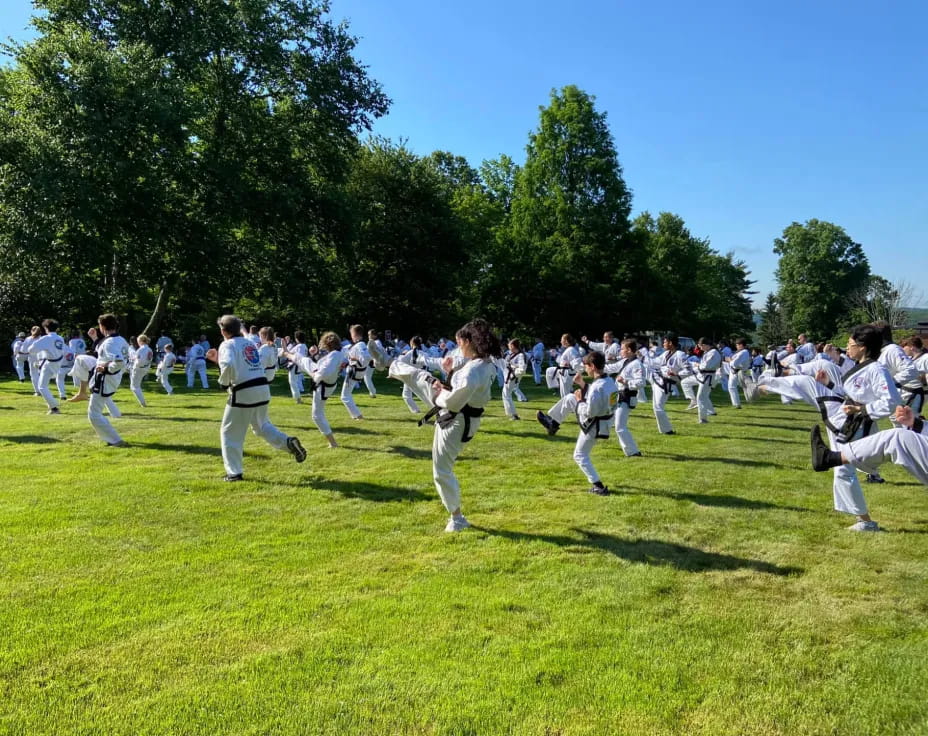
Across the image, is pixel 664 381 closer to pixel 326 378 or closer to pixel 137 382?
pixel 326 378

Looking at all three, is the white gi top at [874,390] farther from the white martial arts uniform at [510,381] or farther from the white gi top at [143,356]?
the white gi top at [143,356]

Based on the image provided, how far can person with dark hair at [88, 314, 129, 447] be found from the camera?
1191 cm

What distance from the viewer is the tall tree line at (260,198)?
23922 millimetres

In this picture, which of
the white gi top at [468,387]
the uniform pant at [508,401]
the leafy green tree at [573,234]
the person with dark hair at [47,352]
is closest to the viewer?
the white gi top at [468,387]

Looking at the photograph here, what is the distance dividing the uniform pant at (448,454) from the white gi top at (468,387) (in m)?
0.24

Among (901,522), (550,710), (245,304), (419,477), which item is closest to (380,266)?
(245,304)

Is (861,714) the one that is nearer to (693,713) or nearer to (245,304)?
(693,713)

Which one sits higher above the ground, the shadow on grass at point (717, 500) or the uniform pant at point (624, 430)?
the uniform pant at point (624, 430)

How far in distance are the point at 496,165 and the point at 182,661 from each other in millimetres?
58228

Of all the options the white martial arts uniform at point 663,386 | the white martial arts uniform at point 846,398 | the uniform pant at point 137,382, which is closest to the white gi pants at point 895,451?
the white martial arts uniform at point 846,398

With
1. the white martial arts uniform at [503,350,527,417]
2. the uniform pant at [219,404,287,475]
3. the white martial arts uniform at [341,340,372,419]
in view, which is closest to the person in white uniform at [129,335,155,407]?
the white martial arts uniform at [341,340,372,419]

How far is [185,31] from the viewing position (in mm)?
28469

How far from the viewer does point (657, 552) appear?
6.65 m

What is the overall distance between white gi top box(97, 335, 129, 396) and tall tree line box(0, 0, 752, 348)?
555 inches
